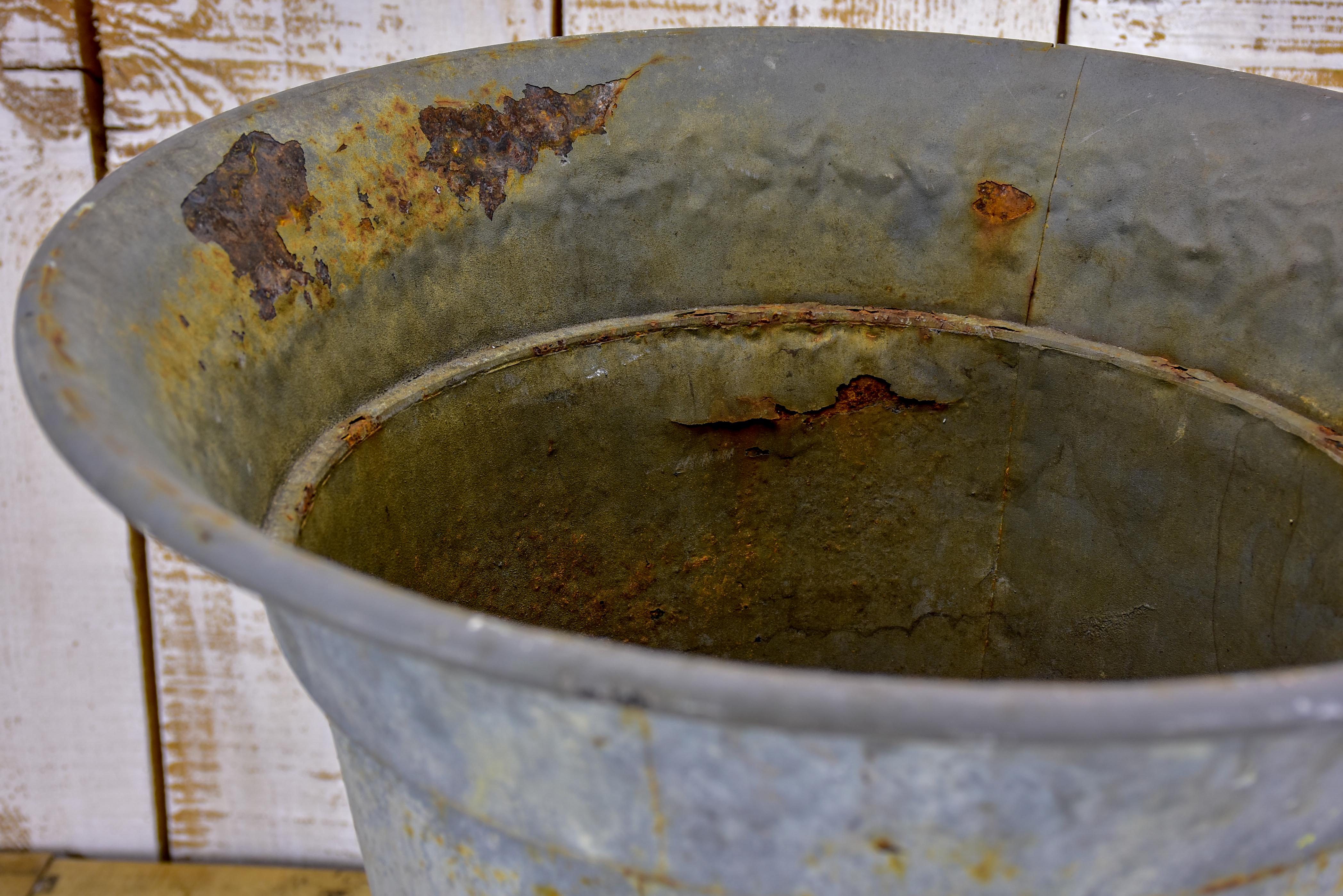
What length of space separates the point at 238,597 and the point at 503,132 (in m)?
1.16

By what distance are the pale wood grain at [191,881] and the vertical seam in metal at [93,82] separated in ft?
4.09

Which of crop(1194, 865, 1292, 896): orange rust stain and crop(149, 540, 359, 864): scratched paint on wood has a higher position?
crop(1194, 865, 1292, 896): orange rust stain

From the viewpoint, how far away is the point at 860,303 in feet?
4.44

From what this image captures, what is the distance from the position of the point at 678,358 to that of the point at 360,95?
0.46 m

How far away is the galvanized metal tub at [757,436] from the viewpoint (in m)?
0.57

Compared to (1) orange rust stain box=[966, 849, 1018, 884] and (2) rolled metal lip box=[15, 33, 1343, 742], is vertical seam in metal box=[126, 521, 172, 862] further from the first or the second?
(1) orange rust stain box=[966, 849, 1018, 884]

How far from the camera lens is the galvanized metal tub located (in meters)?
0.57

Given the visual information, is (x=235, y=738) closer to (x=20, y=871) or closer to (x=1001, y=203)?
(x=20, y=871)

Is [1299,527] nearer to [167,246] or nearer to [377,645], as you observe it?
[377,645]

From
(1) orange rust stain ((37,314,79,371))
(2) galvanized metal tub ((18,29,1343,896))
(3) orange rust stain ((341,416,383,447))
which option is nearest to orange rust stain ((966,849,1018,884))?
(2) galvanized metal tub ((18,29,1343,896))

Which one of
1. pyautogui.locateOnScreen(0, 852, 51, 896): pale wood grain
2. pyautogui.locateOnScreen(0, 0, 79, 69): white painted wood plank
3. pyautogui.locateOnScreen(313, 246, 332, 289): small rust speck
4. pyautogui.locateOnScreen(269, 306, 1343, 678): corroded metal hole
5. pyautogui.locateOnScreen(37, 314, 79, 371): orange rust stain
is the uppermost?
pyautogui.locateOnScreen(0, 0, 79, 69): white painted wood plank

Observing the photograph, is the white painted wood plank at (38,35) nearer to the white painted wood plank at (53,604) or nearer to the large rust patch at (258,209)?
the white painted wood plank at (53,604)

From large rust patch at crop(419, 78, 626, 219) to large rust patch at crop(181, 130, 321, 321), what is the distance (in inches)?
5.9

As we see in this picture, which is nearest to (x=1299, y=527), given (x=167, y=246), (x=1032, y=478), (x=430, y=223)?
(x=1032, y=478)
